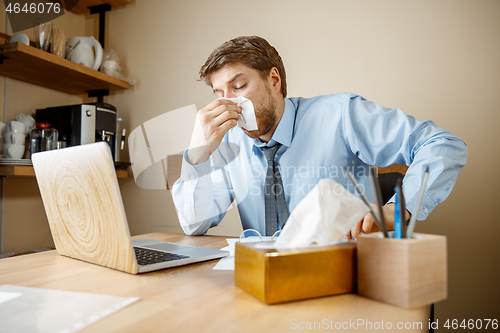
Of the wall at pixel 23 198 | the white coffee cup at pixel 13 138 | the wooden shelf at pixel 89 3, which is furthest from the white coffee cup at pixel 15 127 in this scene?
the wooden shelf at pixel 89 3

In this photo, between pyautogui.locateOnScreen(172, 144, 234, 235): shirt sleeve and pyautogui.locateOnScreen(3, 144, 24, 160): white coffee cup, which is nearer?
pyautogui.locateOnScreen(172, 144, 234, 235): shirt sleeve

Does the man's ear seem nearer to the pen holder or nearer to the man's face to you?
the man's face

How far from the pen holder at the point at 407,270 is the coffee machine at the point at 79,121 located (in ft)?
6.58

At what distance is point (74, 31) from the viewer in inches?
99.5

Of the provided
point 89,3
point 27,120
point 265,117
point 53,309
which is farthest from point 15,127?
point 53,309

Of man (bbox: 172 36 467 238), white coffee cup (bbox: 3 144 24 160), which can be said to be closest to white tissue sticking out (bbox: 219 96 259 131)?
man (bbox: 172 36 467 238)

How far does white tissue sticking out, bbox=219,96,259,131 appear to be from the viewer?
129cm

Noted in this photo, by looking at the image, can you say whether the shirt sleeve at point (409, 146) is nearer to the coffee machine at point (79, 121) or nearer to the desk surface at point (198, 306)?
the desk surface at point (198, 306)

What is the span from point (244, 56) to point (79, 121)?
126 cm

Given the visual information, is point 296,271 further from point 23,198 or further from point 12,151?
point 23,198

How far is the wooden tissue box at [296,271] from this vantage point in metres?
0.44

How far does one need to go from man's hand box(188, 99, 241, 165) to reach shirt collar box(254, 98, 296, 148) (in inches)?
7.0

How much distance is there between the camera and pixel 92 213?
2.10 feet

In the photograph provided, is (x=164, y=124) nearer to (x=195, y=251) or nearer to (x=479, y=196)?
(x=195, y=251)
